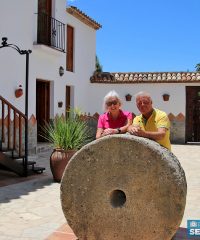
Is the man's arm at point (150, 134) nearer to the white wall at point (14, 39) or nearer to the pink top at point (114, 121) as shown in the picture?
the pink top at point (114, 121)

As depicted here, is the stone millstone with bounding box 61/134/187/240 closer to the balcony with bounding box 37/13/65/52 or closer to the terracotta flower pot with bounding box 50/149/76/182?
the terracotta flower pot with bounding box 50/149/76/182

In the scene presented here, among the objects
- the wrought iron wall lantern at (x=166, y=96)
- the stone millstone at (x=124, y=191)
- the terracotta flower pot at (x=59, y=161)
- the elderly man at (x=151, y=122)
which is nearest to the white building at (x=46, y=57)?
the terracotta flower pot at (x=59, y=161)

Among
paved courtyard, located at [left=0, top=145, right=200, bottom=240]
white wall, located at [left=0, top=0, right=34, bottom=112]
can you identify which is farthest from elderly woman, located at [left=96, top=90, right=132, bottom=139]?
white wall, located at [left=0, top=0, right=34, bottom=112]

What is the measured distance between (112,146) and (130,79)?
1260 cm

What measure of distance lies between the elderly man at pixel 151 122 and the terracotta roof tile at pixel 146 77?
38.0 ft

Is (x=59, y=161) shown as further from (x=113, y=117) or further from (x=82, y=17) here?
(x=82, y=17)

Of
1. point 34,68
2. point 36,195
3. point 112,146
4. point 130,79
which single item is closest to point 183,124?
point 130,79

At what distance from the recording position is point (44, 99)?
40.9 ft

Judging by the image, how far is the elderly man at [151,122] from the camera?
364 cm

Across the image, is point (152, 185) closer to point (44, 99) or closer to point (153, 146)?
point (153, 146)

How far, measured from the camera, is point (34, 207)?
17.6 feet

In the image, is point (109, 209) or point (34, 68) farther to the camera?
point (34, 68)

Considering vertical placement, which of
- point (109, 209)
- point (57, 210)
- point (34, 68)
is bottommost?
point (57, 210)

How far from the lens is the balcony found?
460 inches
